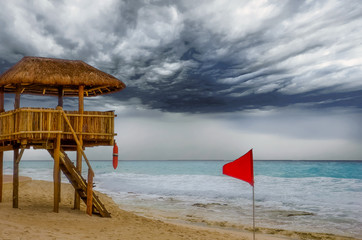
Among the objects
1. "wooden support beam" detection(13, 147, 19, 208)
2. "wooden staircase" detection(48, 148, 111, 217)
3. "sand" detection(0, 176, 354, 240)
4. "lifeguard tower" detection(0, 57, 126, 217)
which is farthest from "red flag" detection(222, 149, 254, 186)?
"wooden support beam" detection(13, 147, 19, 208)

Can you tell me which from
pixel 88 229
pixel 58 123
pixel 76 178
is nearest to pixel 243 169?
pixel 88 229

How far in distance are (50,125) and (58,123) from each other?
31cm

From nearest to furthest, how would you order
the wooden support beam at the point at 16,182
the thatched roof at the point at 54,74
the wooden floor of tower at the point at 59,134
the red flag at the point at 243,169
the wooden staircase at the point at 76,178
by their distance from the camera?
the red flag at the point at 243,169 → the wooden floor of tower at the point at 59,134 → the thatched roof at the point at 54,74 → the wooden staircase at the point at 76,178 → the wooden support beam at the point at 16,182

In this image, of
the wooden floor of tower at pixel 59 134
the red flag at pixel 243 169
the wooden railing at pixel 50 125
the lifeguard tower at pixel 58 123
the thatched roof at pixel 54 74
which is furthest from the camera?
the thatched roof at pixel 54 74

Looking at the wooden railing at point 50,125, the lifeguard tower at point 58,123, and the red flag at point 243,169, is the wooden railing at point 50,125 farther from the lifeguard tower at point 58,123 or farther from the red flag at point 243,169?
the red flag at point 243,169

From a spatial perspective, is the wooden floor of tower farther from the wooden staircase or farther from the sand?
the sand

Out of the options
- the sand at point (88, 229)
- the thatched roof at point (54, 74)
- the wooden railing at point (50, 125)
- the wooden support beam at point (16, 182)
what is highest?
the thatched roof at point (54, 74)

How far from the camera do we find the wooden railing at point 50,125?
463 inches

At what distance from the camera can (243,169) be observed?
898 cm

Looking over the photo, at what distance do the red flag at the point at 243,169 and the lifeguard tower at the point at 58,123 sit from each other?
5.51 metres

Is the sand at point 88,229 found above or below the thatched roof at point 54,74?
below

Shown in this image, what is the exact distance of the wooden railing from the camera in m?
11.8

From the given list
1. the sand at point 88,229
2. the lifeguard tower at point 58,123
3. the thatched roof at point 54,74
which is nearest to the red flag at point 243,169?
the sand at point 88,229

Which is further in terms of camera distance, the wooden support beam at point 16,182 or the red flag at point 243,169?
the wooden support beam at point 16,182
